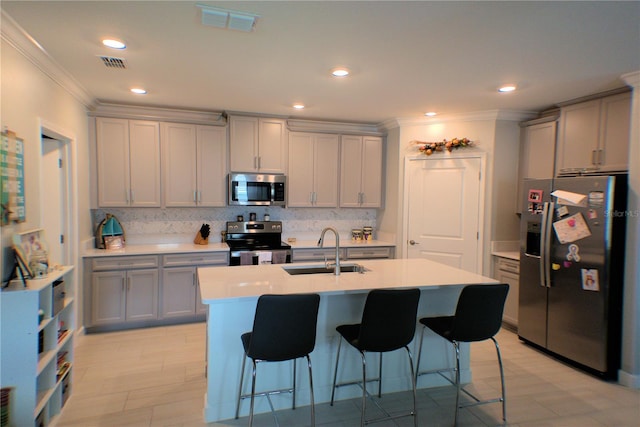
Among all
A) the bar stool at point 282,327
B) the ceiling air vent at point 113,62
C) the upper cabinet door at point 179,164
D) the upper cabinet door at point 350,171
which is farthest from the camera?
the upper cabinet door at point 350,171

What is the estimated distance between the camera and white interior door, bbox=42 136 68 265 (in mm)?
3258

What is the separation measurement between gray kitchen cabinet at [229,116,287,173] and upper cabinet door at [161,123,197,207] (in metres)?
0.47

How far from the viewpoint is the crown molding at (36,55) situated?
7.24 ft

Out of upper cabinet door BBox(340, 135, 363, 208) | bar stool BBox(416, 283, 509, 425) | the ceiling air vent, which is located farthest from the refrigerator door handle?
the ceiling air vent

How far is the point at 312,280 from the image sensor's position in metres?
2.64

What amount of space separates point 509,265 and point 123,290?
14.0ft

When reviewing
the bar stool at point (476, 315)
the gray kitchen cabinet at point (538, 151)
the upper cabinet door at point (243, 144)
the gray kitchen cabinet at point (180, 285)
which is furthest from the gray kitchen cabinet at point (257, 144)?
the bar stool at point (476, 315)

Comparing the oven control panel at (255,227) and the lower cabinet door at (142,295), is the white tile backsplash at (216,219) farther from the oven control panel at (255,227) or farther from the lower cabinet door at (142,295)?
the lower cabinet door at (142,295)

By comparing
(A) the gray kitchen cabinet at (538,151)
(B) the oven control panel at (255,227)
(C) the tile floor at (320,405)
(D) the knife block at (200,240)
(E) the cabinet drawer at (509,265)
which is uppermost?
(A) the gray kitchen cabinet at (538,151)

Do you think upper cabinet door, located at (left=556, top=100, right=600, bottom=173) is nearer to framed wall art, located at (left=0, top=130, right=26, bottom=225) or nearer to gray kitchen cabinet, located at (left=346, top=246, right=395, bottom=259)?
gray kitchen cabinet, located at (left=346, top=246, right=395, bottom=259)

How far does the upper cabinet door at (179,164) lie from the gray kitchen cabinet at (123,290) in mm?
805

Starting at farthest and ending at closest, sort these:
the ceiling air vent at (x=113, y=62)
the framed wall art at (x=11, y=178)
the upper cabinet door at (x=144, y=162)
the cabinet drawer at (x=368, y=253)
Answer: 1. the cabinet drawer at (x=368, y=253)
2. the upper cabinet door at (x=144, y=162)
3. the ceiling air vent at (x=113, y=62)
4. the framed wall art at (x=11, y=178)

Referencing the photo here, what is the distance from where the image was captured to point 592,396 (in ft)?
9.25

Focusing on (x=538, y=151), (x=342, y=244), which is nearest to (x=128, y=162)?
(x=342, y=244)
